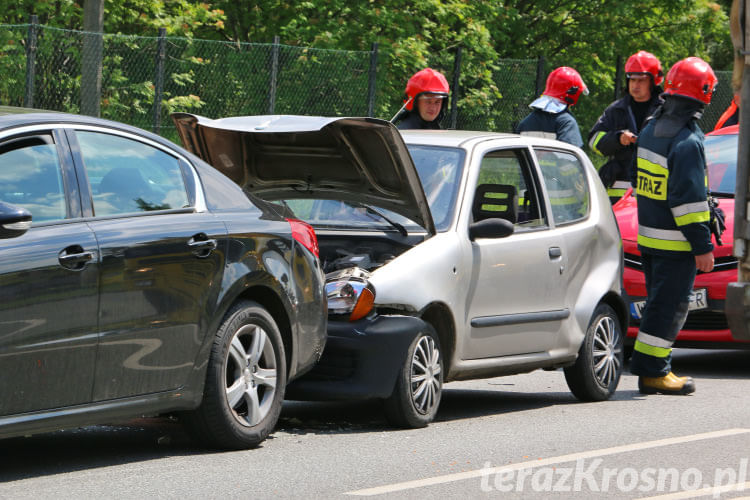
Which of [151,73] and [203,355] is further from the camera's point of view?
[151,73]

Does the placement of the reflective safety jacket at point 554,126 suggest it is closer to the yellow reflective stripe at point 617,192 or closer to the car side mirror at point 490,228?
the yellow reflective stripe at point 617,192

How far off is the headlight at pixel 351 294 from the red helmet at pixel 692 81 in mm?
2895

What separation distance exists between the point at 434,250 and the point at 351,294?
1.89 feet

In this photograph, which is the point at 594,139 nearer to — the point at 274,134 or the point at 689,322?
the point at 689,322

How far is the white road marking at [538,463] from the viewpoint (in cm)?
609

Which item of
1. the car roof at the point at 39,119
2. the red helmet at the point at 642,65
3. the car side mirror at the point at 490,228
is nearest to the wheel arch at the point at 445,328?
the car side mirror at the point at 490,228

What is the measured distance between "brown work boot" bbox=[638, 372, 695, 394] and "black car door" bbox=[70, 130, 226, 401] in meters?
3.91

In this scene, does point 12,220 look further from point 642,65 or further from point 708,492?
point 642,65

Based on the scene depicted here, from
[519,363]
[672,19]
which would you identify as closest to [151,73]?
[519,363]

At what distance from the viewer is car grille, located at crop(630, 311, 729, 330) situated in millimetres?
10586

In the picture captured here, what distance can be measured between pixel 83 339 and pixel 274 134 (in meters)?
2.59

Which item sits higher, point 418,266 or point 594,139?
point 594,139

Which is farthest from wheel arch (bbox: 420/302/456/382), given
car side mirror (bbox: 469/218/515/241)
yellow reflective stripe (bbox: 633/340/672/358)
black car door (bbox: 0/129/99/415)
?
black car door (bbox: 0/129/99/415)

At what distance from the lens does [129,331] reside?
625 cm
